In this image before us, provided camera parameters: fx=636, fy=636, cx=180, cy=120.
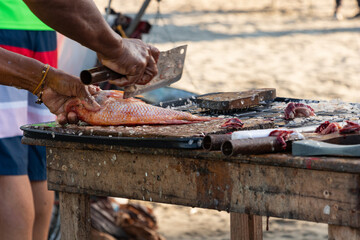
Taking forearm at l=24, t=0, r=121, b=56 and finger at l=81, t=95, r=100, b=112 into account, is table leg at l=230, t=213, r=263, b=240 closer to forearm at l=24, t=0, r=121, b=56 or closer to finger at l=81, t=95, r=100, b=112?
finger at l=81, t=95, r=100, b=112

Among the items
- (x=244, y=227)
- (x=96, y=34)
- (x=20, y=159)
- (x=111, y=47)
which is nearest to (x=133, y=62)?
(x=111, y=47)

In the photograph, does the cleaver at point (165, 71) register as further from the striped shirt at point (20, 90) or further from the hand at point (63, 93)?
the striped shirt at point (20, 90)

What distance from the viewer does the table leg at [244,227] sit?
3.87 meters

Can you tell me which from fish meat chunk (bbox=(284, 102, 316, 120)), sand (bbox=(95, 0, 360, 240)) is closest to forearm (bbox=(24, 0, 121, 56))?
fish meat chunk (bbox=(284, 102, 316, 120))

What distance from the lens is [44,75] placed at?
334 centimetres

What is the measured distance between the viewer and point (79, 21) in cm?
286

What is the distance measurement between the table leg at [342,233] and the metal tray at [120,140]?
66cm

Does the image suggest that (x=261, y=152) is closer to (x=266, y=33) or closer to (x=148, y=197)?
(x=148, y=197)

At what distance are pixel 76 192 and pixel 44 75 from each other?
25.3 inches

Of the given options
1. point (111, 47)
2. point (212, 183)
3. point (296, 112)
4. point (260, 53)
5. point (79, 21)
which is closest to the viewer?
point (212, 183)

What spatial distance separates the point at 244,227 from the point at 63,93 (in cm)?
137

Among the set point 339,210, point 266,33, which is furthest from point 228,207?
point 266,33

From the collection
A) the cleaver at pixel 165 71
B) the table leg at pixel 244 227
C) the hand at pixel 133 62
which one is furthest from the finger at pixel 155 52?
the table leg at pixel 244 227

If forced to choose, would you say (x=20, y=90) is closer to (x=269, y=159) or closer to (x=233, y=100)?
(x=233, y=100)
